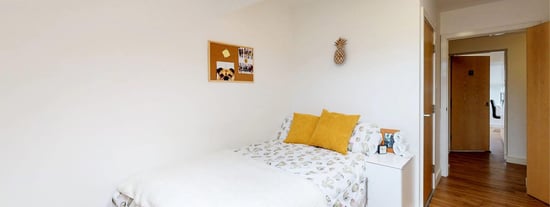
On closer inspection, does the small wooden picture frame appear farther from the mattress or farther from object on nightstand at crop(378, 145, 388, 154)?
the mattress

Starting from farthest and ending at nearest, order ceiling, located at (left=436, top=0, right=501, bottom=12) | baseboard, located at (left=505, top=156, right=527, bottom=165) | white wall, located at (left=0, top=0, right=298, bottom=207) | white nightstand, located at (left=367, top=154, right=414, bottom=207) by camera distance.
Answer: baseboard, located at (left=505, top=156, right=527, bottom=165) < ceiling, located at (left=436, top=0, right=501, bottom=12) < white nightstand, located at (left=367, top=154, right=414, bottom=207) < white wall, located at (left=0, top=0, right=298, bottom=207)

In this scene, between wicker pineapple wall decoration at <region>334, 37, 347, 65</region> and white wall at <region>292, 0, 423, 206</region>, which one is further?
wicker pineapple wall decoration at <region>334, 37, 347, 65</region>

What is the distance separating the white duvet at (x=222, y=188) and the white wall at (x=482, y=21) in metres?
2.78

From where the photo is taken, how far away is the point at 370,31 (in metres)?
2.70

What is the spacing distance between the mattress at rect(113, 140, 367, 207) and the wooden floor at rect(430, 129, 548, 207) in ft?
4.42

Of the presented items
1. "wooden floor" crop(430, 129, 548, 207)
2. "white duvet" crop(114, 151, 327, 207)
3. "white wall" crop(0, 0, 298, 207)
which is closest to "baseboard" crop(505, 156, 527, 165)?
"wooden floor" crop(430, 129, 548, 207)

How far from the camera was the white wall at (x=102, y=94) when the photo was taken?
1544mm

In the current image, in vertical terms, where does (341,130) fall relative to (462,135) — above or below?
above

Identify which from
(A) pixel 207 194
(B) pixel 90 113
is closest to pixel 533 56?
(A) pixel 207 194

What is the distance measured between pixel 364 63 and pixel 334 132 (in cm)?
84

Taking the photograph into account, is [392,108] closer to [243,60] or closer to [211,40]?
[243,60]

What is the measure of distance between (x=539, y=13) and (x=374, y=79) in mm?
2069

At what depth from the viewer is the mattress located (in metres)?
1.43

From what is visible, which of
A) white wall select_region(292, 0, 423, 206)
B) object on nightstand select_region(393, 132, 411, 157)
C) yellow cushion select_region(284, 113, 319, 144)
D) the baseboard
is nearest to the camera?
object on nightstand select_region(393, 132, 411, 157)
